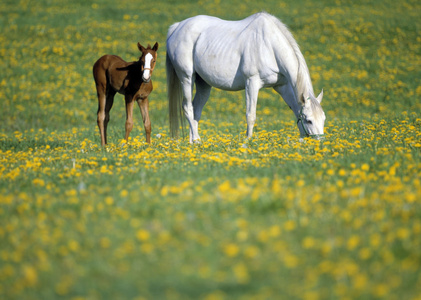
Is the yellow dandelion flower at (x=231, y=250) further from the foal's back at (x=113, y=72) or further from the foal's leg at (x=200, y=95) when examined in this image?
the foal's leg at (x=200, y=95)

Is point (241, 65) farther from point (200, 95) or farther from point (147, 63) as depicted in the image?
point (147, 63)

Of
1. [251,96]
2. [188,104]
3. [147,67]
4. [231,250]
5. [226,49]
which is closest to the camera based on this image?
[231,250]

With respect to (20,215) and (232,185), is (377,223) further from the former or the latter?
(20,215)

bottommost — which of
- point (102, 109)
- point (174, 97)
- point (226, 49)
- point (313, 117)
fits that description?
point (313, 117)

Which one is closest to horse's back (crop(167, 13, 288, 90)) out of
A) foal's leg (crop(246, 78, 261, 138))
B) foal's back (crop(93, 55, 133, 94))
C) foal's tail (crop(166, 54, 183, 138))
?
foal's leg (crop(246, 78, 261, 138))

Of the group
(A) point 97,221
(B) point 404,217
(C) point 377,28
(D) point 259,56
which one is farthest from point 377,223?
(C) point 377,28

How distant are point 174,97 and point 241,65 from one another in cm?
190

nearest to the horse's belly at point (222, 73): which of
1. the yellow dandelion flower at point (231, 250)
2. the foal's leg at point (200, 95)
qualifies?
the foal's leg at point (200, 95)

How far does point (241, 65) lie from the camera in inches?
375

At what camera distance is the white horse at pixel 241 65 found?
894 cm

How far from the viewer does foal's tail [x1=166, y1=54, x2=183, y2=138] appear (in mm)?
10562

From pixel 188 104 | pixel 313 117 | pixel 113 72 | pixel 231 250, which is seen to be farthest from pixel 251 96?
pixel 231 250

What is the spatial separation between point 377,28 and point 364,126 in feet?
50.4

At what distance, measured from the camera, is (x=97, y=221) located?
4.50 metres
